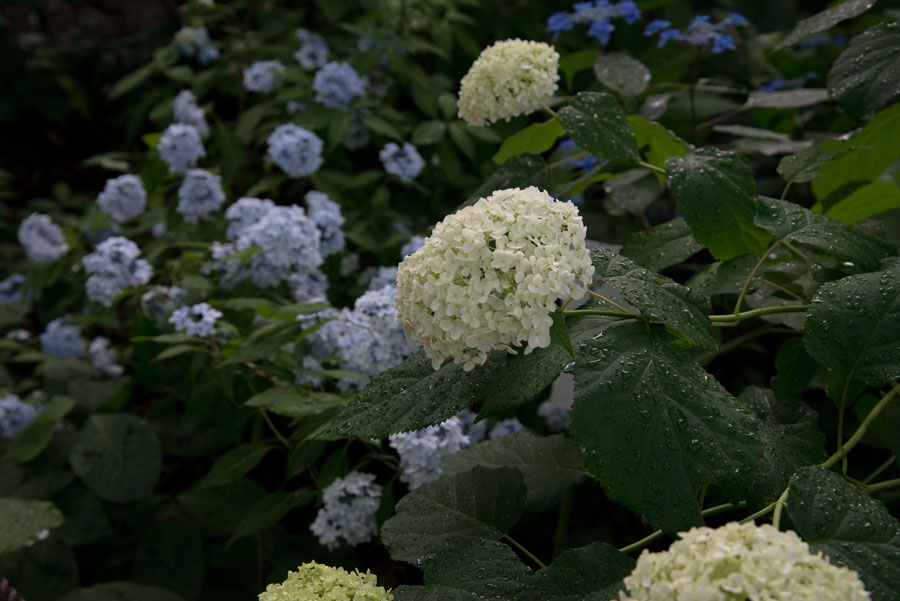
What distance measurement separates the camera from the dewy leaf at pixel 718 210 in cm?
117

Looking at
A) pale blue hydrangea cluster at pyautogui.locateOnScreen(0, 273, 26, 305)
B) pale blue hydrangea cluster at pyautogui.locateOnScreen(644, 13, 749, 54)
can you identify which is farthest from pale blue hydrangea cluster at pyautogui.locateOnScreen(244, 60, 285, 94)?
pale blue hydrangea cluster at pyautogui.locateOnScreen(644, 13, 749, 54)

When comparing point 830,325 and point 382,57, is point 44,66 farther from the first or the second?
point 830,325

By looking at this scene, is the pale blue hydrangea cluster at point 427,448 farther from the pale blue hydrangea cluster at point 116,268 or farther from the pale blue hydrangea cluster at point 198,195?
the pale blue hydrangea cluster at point 198,195

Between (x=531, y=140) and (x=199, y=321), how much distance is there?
96cm

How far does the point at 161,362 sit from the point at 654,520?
84.7 inches

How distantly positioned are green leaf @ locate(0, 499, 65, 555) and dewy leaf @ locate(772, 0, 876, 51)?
6.67ft

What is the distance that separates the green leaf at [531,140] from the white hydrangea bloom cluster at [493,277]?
57 centimetres

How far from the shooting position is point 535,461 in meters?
1.37

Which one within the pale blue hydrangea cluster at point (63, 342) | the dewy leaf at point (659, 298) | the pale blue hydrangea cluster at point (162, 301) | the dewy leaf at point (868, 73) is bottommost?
the pale blue hydrangea cluster at point (63, 342)

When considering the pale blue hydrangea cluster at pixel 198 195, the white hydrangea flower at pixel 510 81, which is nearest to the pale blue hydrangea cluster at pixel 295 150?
the pale blue hydrangea cluster at pixel 198 195

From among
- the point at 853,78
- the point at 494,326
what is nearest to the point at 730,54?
the point at 853,78

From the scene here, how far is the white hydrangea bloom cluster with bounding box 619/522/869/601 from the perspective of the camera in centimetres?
62

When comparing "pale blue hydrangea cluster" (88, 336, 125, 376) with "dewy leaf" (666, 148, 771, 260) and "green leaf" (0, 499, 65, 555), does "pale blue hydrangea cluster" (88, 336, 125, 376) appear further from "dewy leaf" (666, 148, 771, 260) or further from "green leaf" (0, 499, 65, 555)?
"dewy leaf" (666, 148, 771, 260)

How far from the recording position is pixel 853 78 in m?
1.35
